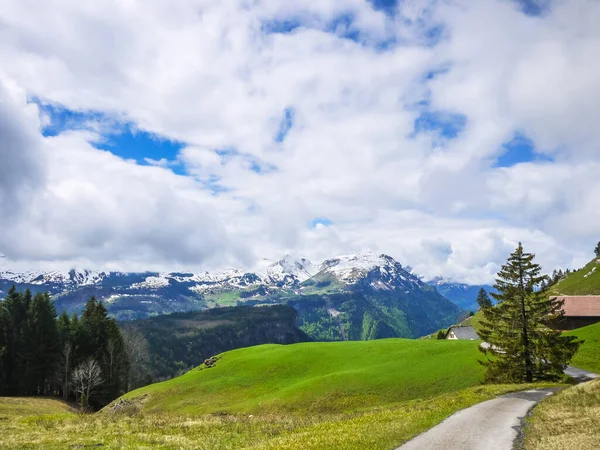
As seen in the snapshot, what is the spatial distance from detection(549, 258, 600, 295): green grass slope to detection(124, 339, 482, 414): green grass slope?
11753cm

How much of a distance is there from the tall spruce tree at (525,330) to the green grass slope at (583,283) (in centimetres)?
13772

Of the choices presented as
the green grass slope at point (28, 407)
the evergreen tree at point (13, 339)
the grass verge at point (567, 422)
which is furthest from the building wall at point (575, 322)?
the evergreen tree at point (13, 339)

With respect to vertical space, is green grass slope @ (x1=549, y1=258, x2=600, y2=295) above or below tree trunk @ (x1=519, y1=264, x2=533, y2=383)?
above

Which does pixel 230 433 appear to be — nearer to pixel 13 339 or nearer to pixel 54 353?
pixel 54 353

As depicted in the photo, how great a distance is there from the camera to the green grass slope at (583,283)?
167238mm

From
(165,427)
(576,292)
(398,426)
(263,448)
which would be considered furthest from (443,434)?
(576,292)

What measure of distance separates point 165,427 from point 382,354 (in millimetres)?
56491

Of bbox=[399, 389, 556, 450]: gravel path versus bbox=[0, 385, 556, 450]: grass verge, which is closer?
bbox=[399, 389, 556, 450]: gravel path

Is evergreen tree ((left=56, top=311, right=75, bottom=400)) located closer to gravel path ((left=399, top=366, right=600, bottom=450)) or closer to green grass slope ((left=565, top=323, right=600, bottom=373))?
gravel path ((left=399, top=366, right=600, bottom=450))

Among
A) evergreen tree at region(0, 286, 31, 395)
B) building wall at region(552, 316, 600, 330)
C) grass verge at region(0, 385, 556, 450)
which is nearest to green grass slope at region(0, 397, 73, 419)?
evergreen tree at region(0, 286, 31, 395)

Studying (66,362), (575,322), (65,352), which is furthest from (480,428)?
(575,322)

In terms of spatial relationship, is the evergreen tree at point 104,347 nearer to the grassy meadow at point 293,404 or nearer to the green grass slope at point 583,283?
the grassy meadow at point 293,404

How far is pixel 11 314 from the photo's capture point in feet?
308

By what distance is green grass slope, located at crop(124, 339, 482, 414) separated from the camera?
56688 mm
